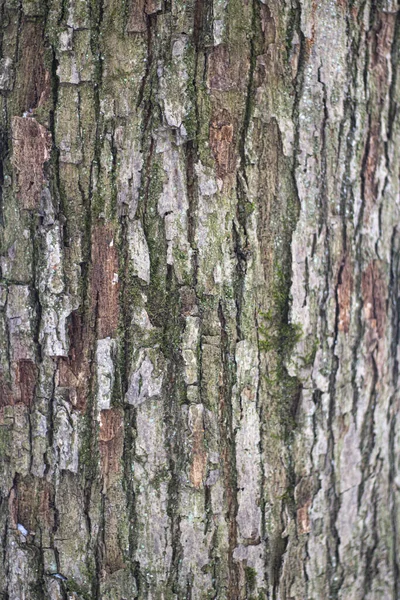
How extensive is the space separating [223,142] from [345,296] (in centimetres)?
52

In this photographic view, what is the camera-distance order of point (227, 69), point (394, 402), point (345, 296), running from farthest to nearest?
point (394, 402) < point (345, 296) < point (227, 69)

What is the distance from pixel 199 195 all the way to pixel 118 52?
0.39 metres

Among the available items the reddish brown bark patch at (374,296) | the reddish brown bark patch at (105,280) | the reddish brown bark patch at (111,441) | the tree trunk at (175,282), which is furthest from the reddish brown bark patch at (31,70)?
the reddish brown bark patch at (374,296)

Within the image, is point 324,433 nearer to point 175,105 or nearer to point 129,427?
point 129,427

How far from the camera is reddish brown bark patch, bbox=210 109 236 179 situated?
1329 millimetres

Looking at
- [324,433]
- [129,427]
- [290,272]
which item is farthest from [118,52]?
[324,433]

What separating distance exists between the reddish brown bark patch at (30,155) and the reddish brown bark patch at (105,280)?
0.19m

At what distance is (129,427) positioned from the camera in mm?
1369

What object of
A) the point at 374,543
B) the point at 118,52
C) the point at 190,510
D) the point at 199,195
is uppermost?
the point at 118,52

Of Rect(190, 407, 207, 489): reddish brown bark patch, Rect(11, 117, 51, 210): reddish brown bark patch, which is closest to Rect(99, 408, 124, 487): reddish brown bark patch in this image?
Rect(190, 407, 207, 489): reddish brown bark patch

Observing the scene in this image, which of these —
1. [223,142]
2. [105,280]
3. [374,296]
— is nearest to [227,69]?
[223,142]

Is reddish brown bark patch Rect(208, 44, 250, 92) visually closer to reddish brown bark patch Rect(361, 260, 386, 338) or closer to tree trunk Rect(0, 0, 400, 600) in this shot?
tree trunk Rect(0, 0, 400, 600)

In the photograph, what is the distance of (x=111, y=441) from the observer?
1.37m

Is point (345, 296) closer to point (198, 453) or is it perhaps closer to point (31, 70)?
point (198, 453)
